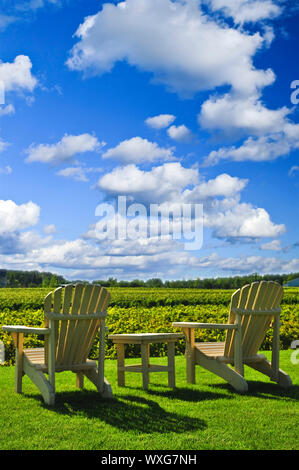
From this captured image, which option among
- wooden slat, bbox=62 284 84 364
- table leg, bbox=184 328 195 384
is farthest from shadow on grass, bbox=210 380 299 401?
wooden slat, bbox=62 284 84 364

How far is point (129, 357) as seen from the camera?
7836mm

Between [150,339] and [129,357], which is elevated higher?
[150,339]

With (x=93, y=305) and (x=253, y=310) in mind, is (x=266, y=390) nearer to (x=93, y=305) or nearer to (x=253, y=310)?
(x=253, y=310)

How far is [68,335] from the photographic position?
4844 mm

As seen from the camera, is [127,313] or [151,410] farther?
[127,313]

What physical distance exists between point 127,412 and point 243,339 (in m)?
1.68

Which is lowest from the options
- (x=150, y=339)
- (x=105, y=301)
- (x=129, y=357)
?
(x=129, y=357)

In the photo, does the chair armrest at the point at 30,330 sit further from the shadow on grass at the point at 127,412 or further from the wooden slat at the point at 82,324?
the shadow on grass at the point at 127,412

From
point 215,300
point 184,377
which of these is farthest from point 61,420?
point 215,300

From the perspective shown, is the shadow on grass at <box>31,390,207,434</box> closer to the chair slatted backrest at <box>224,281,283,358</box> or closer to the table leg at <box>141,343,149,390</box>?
the table leg at <box>141,343,149,390</box>

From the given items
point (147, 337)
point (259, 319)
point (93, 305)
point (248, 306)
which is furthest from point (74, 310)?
point (259, 319)
